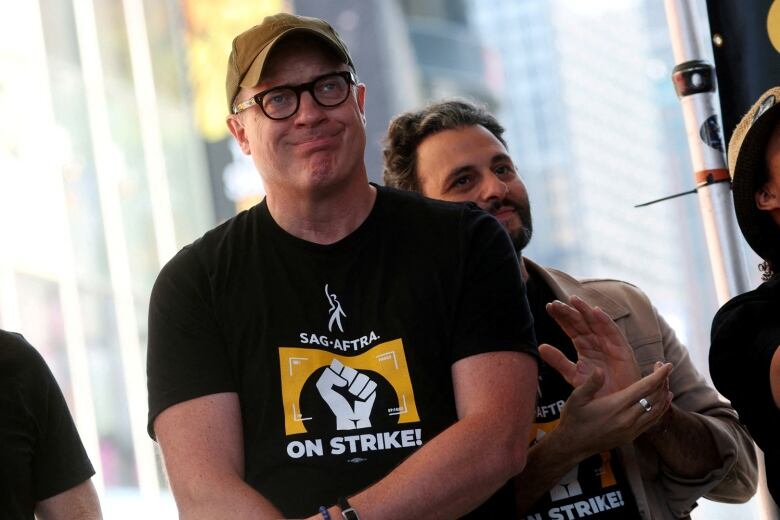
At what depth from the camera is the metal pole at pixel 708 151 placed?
2.92 meters

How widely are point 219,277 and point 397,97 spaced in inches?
955

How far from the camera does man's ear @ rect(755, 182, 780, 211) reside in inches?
88.7

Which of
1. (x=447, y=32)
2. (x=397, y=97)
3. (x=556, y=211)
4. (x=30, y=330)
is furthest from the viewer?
(x=556, y=211)

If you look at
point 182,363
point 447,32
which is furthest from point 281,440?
point 447,32

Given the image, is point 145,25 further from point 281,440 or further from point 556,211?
point 556,211

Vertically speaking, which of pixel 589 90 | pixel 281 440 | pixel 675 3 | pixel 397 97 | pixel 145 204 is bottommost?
pixel 281 440

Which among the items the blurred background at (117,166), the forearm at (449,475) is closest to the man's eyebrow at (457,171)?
the forearm at (449,475)

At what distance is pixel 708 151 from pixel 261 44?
49.4 inches

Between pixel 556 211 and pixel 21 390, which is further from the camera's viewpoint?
pixel 556 211

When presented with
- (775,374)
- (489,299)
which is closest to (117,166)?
(489,299)

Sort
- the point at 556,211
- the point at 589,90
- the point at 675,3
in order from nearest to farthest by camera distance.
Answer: the point at 675,3, the point at 556,211, the point at 589,90

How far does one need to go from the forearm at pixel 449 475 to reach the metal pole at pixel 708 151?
3.48 ft

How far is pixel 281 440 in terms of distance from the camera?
2113 millimetres

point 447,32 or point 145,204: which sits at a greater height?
point 447,32
